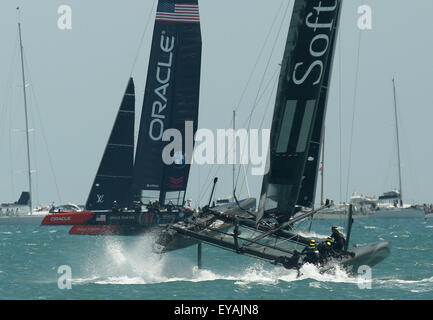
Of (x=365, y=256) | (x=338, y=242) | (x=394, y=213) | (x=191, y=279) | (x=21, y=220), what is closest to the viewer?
(x=338, y=242)

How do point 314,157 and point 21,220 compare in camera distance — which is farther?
point 21,220

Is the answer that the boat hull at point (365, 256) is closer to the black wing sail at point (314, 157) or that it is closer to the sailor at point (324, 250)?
the sailor at point (324, 250)

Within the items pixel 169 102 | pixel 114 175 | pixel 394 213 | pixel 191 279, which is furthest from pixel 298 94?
pixel 394 213

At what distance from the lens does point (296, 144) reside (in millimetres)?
23703

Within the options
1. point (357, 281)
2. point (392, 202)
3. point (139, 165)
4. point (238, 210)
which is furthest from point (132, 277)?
point (392, 202)

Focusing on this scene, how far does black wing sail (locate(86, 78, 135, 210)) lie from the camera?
43.2 m

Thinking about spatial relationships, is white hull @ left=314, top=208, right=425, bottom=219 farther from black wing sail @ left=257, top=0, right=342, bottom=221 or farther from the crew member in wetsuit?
the crew member in wetsuit

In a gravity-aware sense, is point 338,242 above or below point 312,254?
above

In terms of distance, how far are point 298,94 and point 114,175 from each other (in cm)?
2074

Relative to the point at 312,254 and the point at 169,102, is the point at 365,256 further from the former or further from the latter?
the point at 169,102

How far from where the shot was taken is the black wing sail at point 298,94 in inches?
925

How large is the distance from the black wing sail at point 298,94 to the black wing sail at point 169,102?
19284mm

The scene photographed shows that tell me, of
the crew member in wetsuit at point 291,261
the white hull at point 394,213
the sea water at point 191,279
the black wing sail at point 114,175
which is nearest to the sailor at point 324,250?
the sea water at point 191,279

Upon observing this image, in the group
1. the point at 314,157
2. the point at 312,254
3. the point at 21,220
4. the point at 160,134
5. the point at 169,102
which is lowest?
the point at 21,220
